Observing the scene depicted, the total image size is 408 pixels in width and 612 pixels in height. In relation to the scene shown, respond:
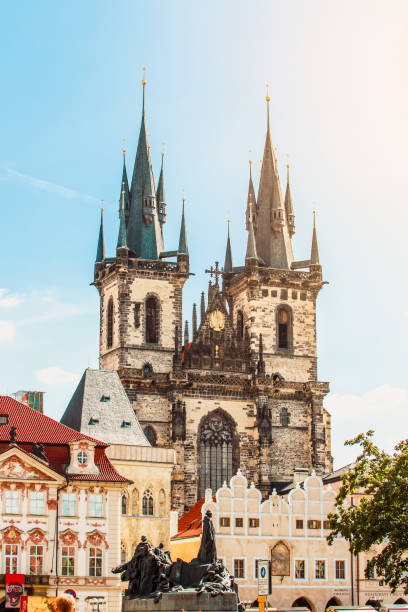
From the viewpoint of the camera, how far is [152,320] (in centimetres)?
7594

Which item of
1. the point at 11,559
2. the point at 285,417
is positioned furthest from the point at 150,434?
the point at 11,559

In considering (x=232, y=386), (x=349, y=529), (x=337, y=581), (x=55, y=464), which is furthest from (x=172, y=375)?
(x=349, y=529)

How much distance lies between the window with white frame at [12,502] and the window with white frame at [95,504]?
3.26 metres

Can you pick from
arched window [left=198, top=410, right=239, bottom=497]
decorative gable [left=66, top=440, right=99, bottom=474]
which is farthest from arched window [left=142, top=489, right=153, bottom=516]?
arched window [left=198, top=410, right=239, bottom=497]

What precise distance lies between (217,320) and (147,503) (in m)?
21.9

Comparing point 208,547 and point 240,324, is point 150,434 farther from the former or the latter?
point 208,547

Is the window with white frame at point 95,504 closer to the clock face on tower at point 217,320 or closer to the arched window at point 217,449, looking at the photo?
the arched window at point 217,449

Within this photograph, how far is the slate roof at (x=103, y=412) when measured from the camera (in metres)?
58.3

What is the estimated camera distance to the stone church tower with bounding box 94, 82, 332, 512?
72625 millimetres

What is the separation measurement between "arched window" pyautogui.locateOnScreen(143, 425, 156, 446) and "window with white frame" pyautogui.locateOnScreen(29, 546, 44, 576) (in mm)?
24762

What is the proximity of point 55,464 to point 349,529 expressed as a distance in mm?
13876

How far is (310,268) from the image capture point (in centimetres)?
8019

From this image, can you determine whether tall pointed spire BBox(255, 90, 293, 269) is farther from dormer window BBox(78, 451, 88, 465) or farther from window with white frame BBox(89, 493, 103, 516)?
window with white frame BBox(89, 493, 103, 516)

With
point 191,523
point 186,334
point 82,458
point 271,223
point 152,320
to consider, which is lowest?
point 191,523
